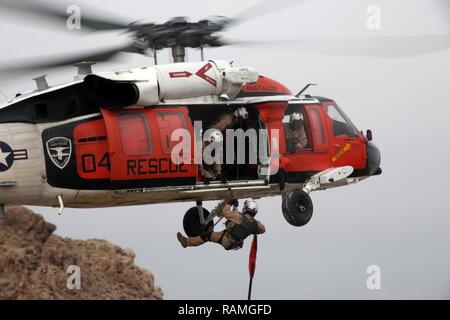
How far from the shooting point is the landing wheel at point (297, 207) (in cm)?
2191

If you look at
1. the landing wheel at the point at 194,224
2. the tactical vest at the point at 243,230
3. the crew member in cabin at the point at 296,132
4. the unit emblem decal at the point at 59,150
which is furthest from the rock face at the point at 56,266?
the unit emblem decal at the point at 59,150

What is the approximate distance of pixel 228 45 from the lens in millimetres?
21781

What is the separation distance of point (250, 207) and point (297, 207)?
78cm

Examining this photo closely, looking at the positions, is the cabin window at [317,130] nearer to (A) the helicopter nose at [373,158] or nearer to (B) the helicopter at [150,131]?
(B) the helicopter at [150,131]

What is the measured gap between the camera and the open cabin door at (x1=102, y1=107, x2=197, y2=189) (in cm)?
2023

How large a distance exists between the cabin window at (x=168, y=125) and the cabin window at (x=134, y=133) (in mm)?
219

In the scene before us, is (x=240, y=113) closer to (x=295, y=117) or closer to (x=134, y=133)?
(x=295, y=117)

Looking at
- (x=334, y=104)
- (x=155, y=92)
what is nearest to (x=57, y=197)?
(x=155, y=92)

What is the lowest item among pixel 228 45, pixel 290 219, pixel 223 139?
pixel 290 219

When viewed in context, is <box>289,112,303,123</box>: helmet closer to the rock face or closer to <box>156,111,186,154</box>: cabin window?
<box>156,111,186,154</box>: cabin window

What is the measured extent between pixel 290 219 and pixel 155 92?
121 inches

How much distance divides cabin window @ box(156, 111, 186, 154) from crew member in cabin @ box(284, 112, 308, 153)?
2142mm

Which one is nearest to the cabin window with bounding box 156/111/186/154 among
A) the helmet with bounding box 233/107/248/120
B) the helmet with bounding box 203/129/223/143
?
the helmet with bounding box 203/129/223/143

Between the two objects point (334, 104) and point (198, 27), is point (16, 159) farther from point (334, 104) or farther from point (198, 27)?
point (334, 104)
